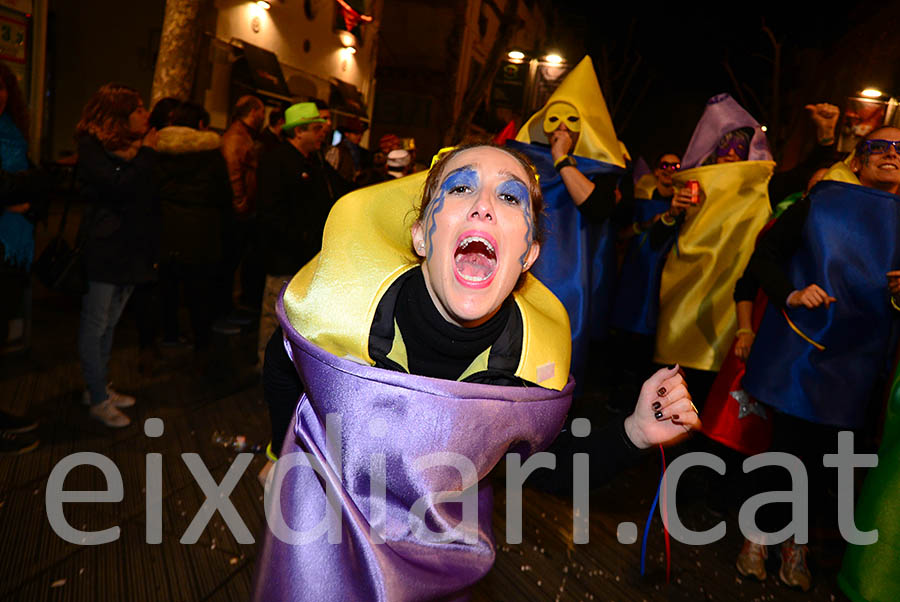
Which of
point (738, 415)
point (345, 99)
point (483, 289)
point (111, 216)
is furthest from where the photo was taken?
point (345, 99)

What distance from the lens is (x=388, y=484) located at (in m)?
1.32

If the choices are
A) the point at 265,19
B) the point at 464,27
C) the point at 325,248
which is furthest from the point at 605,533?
the point at 464,27

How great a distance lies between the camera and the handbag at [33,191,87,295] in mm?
3189

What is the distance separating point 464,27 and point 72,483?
2002 cm

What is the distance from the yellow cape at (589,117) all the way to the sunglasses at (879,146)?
1.05m

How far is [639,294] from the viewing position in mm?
4633

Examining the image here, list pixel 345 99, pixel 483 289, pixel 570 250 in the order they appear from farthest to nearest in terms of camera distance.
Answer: pixel 345 99, pixel 570 250, pixel 483 289

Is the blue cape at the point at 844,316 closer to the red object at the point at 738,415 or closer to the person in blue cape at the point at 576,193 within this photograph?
the red object at the point at 738,415

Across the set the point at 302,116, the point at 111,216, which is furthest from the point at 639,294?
the point at 111,216

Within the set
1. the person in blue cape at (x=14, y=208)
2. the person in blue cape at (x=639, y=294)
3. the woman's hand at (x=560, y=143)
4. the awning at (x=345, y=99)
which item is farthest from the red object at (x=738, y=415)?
the awning at (x=345, y=99)

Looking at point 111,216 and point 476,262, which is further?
point 111,216

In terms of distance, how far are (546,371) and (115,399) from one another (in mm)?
3099

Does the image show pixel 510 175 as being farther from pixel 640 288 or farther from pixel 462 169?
pixel 640 288

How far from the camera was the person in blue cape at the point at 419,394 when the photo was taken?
1291 mm
